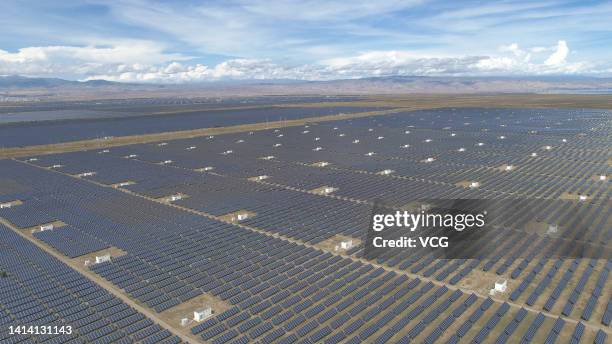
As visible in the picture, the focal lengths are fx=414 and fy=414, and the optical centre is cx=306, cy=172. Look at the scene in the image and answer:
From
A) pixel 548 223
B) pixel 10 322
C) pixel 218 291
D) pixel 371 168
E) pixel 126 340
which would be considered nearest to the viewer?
pixel 126 340

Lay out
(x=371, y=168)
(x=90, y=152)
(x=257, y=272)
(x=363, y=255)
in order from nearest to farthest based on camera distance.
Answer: (x=257, y=272) → (x=363, y=255) → (x=371, y=168) → (x=90, y=152)

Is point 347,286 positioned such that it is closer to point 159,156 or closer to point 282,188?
point 282,188

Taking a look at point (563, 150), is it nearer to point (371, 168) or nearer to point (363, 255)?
point (371, 168)

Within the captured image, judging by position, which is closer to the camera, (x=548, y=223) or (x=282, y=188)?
(x=548, y=223)

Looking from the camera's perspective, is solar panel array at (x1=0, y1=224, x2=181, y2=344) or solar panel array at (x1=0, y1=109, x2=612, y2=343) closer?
solar panel array at (x1=0, y1=224, x2=181, y2=344)

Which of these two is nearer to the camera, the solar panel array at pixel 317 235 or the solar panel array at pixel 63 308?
the solar panel array at pixel 63 308

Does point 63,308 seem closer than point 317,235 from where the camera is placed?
Yes

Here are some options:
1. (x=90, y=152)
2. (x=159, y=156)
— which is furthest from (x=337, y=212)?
(x=90, y=152)

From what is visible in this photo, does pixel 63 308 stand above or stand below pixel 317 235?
below
